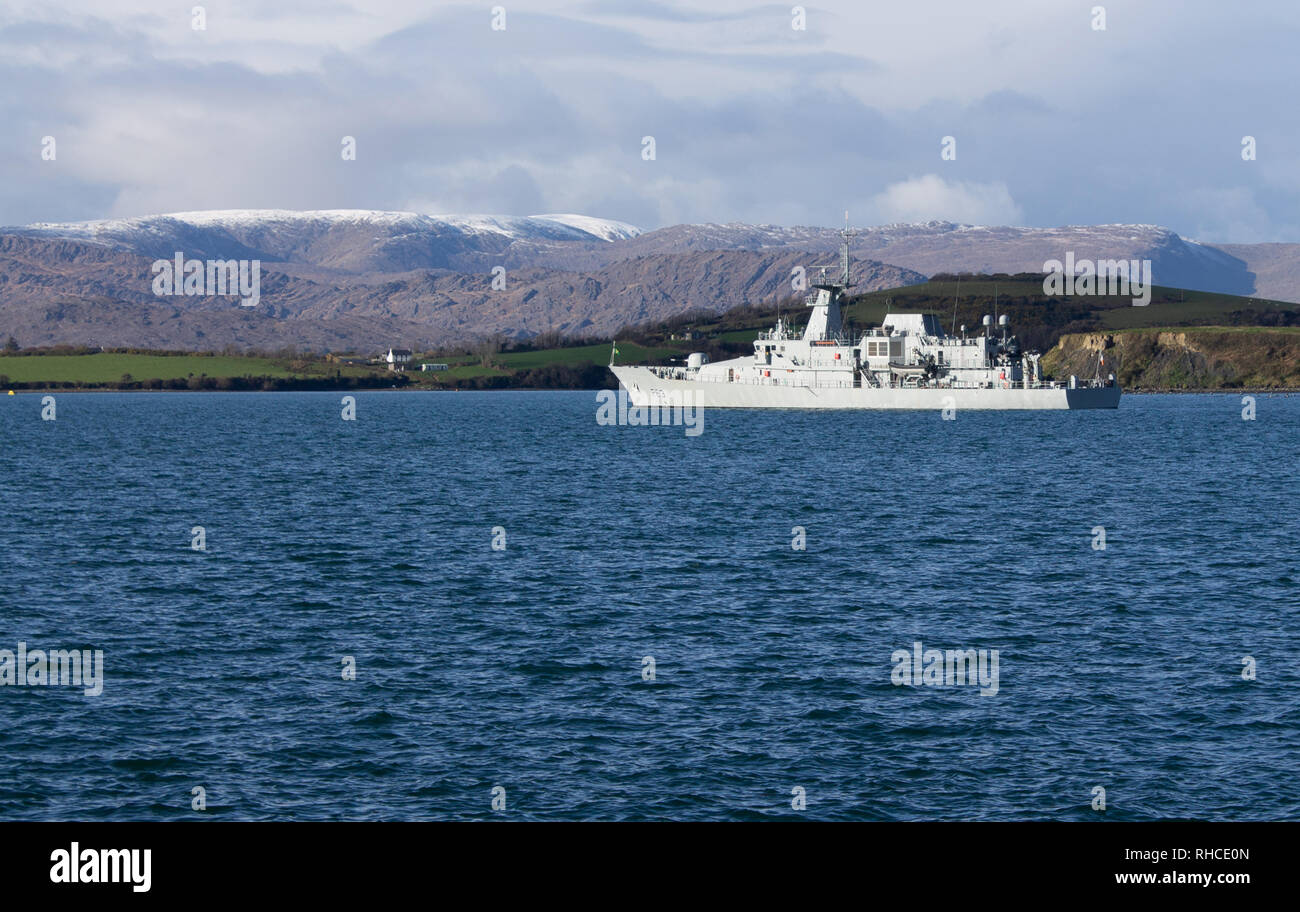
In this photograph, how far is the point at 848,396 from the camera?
529ft

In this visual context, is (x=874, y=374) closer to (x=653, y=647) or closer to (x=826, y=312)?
(x=826, y=312)

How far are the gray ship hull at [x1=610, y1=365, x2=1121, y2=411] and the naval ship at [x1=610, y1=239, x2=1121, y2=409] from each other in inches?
4.9

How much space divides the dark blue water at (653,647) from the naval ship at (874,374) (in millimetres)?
86700

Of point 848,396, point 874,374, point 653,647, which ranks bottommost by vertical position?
point 653,647

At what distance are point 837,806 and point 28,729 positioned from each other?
1594 cm

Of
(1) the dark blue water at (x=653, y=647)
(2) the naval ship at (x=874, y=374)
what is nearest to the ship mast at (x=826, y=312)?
(2) the naval ship at (x=874, y=374)

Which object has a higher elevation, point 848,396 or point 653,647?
point 848,396

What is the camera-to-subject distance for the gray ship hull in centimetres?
16100

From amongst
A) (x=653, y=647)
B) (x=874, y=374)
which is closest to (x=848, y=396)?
(x=874, y=374)

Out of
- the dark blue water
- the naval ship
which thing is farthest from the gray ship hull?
the dark blue water

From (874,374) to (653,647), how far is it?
13534 centimetres

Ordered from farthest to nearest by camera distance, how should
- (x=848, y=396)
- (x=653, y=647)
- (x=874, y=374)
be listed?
1. (x=874, y=374)
2. (x=848, y=396)
3. (x=653, y=647)
